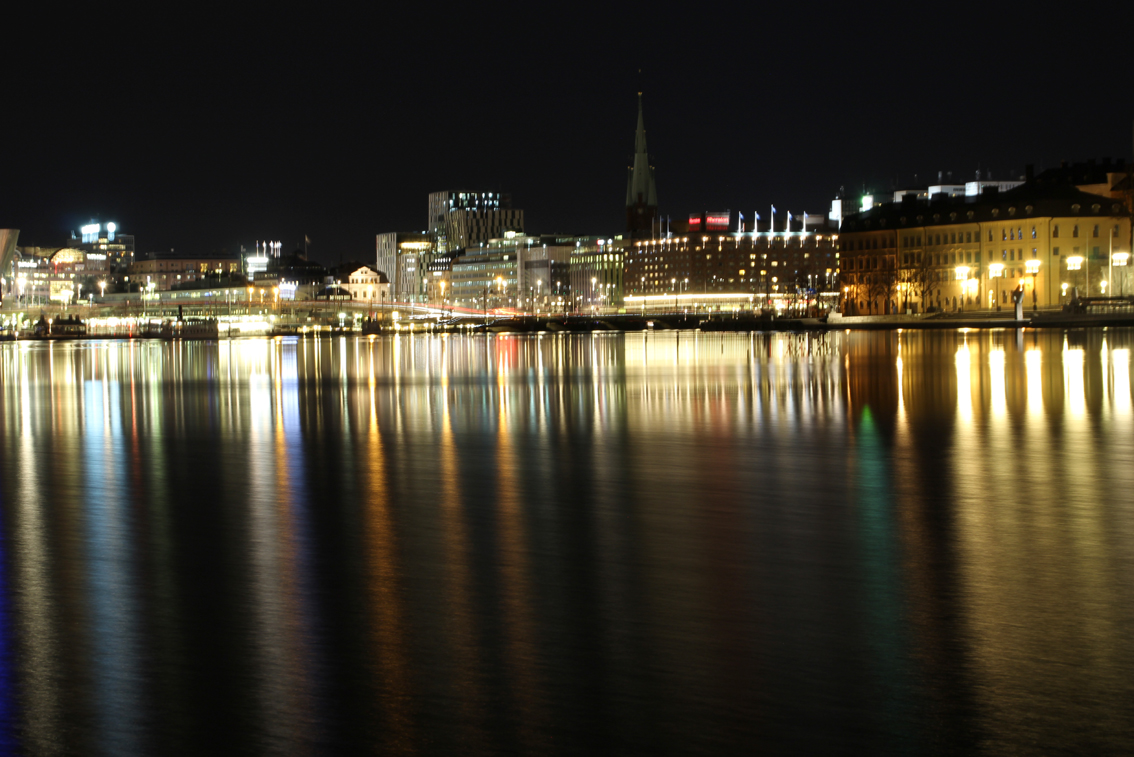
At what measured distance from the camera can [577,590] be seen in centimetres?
869

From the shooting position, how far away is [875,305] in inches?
4729

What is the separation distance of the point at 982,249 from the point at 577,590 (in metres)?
108

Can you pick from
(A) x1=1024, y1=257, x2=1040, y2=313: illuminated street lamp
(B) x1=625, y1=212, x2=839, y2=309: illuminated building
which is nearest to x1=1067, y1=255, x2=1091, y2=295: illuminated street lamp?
(A) x1=1024, y1=257, x2=1040, y2=313: illuminated street lamp

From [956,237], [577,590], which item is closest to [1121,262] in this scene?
[956,237]

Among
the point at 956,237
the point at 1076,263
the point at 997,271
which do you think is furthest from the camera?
the point at 956,237

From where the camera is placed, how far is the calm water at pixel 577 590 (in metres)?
6.19

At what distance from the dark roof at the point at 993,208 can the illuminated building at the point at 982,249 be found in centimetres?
9

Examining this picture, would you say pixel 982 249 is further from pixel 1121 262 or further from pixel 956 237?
pixel 1121 262

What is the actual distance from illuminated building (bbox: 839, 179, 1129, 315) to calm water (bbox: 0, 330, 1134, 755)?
267 ft

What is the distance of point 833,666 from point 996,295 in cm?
10528

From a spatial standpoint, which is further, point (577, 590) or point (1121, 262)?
point (1121, 262)

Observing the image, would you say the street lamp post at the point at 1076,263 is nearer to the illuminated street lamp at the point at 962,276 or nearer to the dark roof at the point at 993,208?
the dark roof at the point at 993,208

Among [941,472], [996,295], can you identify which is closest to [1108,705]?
[941,472]

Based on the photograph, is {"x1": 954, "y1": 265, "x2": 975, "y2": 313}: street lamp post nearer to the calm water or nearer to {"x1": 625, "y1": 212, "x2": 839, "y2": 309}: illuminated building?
{"x1": 625, "y1": 212, "x2": 839, "y2": 309}: illuminated building
